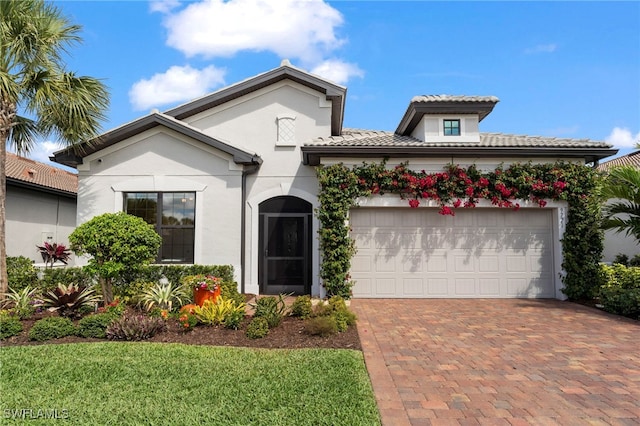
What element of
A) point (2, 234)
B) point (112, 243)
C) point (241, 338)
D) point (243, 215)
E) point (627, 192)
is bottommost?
point (241, 338)

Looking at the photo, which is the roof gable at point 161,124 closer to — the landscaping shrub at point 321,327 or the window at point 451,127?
the landscaping shrub at point 321,327

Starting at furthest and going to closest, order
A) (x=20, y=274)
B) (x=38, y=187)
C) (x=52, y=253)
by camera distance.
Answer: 1. (x=38, y=187)
2. (x=52, y=253)
3. (x=20, y=274)

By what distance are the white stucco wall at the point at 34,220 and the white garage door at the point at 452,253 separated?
38.2 feet

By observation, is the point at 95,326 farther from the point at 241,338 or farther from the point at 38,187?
the point at 38,187

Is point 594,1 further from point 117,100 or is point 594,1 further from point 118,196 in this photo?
point 118,196

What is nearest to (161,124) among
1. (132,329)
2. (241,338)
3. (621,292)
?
(132,329)

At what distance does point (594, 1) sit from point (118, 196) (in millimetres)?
12785

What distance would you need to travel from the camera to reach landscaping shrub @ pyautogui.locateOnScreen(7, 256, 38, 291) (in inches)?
375

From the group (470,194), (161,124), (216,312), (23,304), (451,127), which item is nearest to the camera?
(216,312)

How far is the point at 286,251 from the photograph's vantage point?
36.2 feet

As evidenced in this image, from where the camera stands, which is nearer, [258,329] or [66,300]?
[258,329]

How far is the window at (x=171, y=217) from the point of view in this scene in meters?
10.5

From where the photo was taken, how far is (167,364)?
4875mm

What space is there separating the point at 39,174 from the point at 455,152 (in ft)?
56.0
